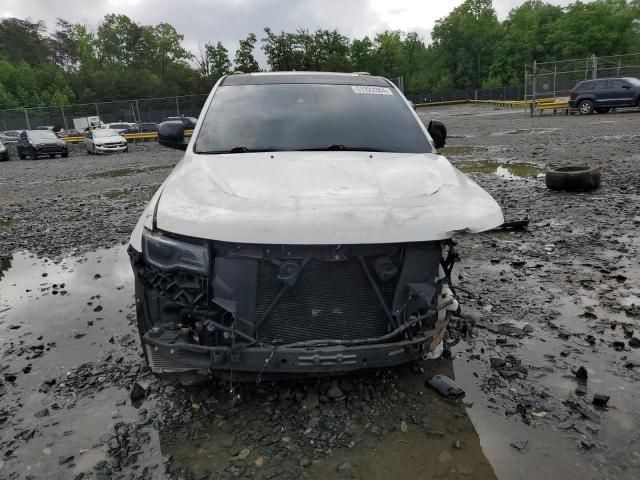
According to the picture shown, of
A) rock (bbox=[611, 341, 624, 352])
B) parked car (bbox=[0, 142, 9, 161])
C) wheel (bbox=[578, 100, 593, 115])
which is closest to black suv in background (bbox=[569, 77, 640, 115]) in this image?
wheel (bbox=[578, 100, 593, 115])

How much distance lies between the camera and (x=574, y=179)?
7312mm

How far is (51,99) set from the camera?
5975 centimetres

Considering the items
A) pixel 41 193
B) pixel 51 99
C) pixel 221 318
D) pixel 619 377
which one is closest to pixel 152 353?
pixel 221 318

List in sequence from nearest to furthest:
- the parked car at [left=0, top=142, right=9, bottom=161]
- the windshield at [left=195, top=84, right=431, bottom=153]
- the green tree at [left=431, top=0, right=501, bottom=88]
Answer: the windshield at [left=195, top=84, right=431, bottom=153] < the parked car at [left=0, top=142, right=9, bottom=161] < the green tree at [left=431, top=0, right=501, bottom=88]

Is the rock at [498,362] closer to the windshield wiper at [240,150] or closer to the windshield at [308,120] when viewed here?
the windshield at [308,120]

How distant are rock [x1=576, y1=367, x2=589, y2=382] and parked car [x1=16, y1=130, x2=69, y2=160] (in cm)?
2531

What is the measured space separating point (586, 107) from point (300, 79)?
2354 cm

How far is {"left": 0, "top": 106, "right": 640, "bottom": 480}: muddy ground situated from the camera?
7.58 feet

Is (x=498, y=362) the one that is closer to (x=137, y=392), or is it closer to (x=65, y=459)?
(x=137, y=392)

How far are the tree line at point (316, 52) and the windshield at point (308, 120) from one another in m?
57.1

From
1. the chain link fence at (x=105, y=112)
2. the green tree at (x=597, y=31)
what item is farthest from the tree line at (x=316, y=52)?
the chain link fence at (x=105, y=112)

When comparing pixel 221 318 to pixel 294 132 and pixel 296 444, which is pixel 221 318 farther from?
pixel 294 132

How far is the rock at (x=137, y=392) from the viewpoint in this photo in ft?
9.39

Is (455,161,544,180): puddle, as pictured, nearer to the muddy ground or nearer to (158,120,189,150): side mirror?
the muddy ground
